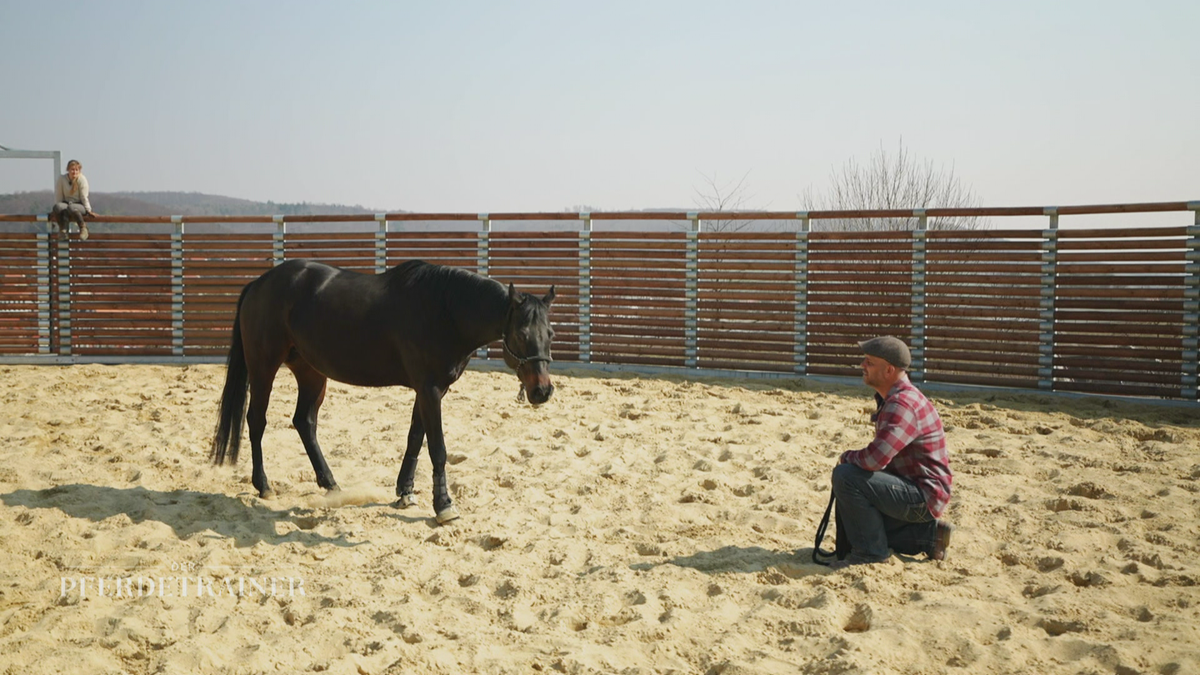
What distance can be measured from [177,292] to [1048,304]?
11191 mm

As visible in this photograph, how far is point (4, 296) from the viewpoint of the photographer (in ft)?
44.1

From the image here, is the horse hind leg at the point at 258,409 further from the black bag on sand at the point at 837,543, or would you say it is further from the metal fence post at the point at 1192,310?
the metal fence post at the point at 1192,310

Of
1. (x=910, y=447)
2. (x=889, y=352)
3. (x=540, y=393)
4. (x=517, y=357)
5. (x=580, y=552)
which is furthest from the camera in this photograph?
(x=517, y=357)

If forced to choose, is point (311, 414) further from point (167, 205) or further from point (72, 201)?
point (167, 205)

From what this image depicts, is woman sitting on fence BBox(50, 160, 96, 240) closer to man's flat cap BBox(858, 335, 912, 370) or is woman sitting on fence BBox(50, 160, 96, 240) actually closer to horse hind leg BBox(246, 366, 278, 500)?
horse hind leg BBox(246, 366, 278, 500)

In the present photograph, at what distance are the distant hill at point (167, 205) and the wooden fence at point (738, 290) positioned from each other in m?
17.2

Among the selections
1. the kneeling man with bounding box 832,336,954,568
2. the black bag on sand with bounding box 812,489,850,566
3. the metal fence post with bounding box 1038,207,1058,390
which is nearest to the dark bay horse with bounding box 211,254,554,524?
the black bag on sand with bounding box 812,489,850,566

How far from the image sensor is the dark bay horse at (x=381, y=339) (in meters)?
5.97

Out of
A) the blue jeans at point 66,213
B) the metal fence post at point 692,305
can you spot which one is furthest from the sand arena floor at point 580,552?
the blue jeans at point 66,213

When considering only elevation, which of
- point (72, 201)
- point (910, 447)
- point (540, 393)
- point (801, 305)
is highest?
point (72, 201)

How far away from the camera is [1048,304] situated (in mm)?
10578

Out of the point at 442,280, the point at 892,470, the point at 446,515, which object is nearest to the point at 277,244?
the point at 442,280

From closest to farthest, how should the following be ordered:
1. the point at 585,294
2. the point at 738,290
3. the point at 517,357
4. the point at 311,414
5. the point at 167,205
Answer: the point at 517,357 < the point at 311,414 < the point at 738,290 < the point at 585,294 < the point at 167,205

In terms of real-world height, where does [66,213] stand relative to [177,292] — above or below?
above
